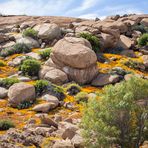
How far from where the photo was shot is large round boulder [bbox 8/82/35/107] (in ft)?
86.2

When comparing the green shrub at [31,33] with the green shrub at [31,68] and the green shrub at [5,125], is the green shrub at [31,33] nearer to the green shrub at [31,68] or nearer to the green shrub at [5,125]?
the green shrub at [31,68]

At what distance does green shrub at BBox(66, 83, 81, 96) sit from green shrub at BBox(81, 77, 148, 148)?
9758 mm

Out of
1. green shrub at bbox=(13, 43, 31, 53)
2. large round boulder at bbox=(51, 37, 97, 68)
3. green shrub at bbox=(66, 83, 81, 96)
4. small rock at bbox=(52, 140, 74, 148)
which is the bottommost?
green shrub at bbox=(66, 83, 81, 96)

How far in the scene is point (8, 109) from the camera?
1010 inches

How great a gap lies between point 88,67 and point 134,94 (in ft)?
42.1

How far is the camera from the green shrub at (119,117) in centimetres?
1834

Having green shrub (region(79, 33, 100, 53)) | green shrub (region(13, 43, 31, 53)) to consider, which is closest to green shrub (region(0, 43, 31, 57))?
green shrub (region(13, 43, 31, 53))

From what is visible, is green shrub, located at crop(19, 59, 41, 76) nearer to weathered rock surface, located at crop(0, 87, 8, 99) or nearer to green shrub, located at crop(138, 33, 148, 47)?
weathered rock surface, located at crop(0, 87, 8, 99)

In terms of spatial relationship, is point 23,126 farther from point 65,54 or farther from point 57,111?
point 65,54

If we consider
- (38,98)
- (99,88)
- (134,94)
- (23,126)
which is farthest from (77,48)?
(134,94)

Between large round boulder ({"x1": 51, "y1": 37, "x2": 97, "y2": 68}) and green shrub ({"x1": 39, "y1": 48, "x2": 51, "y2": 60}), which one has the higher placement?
large round boulder ({"x1": 51, "y1": 37, "x2": 97, "y2": 68})

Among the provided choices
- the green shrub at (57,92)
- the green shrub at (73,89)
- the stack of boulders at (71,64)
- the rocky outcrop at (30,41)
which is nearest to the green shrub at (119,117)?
the green shrub at (57,92)

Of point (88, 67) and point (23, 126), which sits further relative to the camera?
point (88, 67)

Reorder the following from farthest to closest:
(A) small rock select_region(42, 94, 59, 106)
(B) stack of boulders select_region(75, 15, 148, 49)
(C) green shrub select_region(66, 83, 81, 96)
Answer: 1. (B) stack of boulders select_region(75, 15, 148, 49)
2. (C) green shrub select_region(66, 83, 81, 96)
3. (A) small rock select_region(42, 94, 59, 106)
